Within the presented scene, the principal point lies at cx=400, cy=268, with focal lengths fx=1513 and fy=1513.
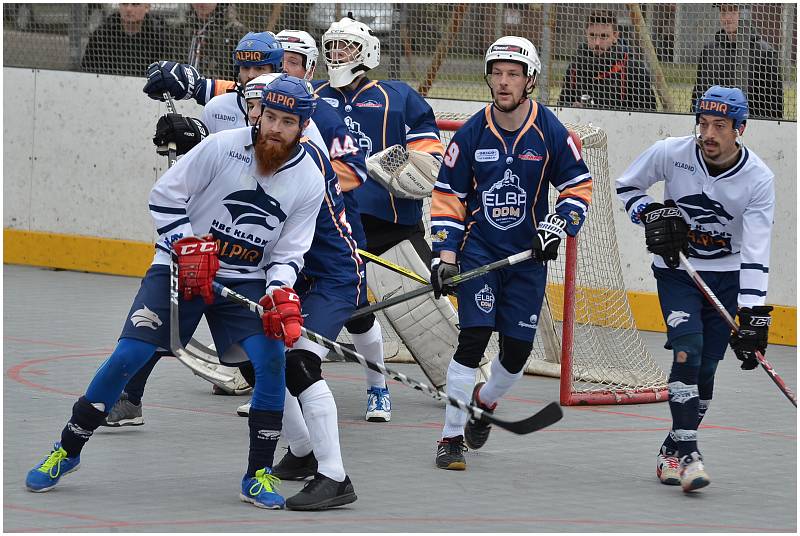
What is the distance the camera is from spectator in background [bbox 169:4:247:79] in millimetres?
11117

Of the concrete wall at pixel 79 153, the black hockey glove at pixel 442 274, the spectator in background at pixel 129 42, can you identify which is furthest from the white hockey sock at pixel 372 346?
the spectator in background at pixel 129 42

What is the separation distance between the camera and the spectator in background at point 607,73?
31.6 feet

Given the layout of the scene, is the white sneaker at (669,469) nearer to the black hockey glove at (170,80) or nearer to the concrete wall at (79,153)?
the black hockey glove at (170,80)

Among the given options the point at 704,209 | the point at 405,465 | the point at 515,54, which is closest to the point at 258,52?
the point at 515,54

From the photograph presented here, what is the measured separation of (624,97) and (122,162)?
3.92 metres

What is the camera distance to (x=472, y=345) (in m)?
6.05

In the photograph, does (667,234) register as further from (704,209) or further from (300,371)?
Result: (300,371)

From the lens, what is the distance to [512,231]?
608 cm

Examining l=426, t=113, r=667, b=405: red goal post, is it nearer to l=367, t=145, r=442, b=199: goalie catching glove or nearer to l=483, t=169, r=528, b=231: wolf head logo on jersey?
l=367, t=145, r=442, b=199: goalie catching glove

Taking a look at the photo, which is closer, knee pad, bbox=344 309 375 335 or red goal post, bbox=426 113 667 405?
knee pad, bbox=344 309 375 335

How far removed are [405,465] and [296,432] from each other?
0.56 meters

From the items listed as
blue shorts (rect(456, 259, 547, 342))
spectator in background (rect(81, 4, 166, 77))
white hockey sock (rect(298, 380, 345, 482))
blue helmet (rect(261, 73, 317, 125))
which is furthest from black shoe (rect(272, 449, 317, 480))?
spectator in background (rect(81, 4, 166, 77))

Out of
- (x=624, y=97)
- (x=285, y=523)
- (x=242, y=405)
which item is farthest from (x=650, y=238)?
(x=624, y=97)

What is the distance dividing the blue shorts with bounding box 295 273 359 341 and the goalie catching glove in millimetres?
1361
